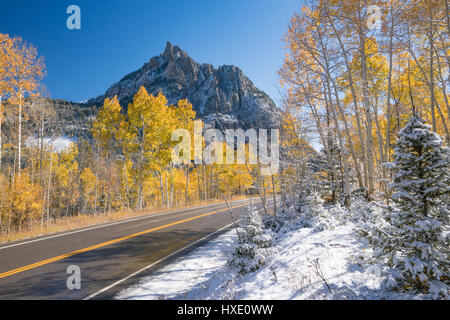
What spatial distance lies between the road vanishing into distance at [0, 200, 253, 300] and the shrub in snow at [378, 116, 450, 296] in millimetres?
4125

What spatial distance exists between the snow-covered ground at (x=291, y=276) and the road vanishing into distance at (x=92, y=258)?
0.67m

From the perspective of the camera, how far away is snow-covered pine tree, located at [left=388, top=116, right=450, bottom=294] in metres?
2.46

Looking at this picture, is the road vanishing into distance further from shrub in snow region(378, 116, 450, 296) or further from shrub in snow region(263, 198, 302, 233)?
shrub in snow region(378, 116, 450, 296)

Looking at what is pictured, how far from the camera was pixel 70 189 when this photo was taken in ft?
89.7

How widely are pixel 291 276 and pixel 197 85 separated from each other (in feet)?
528

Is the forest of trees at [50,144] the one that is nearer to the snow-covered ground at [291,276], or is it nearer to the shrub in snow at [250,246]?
the shrub in snow at [250,246]

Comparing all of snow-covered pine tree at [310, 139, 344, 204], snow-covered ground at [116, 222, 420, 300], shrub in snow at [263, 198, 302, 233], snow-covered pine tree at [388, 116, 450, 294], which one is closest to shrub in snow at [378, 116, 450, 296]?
snow-covered pine tree at [388, 116, 450, 294]

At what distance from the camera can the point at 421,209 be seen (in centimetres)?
273

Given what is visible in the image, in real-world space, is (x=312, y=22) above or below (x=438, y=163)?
above

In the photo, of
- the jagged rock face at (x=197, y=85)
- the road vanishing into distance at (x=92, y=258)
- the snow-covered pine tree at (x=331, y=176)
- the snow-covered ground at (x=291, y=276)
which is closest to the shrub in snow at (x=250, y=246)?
the snow-covered ground at (x=291, y=276)

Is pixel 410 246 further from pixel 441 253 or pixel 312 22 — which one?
pixel 312 22

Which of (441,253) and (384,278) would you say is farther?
(384,278)
